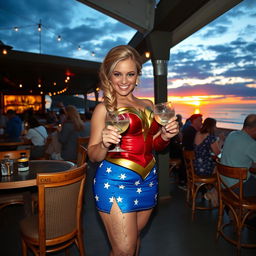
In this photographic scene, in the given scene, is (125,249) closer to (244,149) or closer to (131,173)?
(131,173)

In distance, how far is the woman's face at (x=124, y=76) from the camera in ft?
4.61

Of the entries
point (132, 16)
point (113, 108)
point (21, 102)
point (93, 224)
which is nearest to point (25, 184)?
point (113, 108)

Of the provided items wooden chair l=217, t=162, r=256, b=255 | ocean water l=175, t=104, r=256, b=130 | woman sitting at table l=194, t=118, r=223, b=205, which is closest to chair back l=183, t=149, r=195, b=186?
woman sitting at table l=194, t=118, r=223, b=205

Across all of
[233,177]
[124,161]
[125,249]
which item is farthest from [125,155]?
[233,177]

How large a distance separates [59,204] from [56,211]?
63 millimetres

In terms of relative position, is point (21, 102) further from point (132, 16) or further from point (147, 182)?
point (147, 182)

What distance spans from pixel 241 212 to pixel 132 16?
3170 millimetres

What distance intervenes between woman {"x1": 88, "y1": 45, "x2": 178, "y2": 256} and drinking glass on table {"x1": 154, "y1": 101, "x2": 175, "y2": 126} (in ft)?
0.10

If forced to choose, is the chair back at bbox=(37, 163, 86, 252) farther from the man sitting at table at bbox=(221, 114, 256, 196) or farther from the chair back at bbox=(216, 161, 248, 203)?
the man sitting at table at bbox=(221, 114, 256, 196)

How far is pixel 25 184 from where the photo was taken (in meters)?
2.01

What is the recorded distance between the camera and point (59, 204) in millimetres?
1743

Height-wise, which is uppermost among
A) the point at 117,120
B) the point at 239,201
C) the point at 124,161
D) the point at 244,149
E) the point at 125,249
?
the point at 117,120

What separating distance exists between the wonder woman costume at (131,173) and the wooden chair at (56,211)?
386 millimetres

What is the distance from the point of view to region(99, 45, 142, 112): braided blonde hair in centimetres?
140
